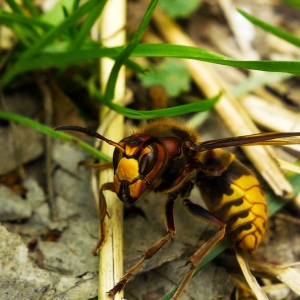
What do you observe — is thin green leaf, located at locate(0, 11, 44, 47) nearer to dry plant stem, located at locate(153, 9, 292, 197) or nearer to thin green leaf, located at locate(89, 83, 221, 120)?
thin green leaf, located at locate(89, 83, 221, 120)

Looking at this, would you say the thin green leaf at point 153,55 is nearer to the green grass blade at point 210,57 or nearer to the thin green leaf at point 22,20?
Answer: the green grass blade at point 210,57

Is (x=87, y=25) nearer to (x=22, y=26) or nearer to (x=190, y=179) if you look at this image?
(x=22, y=26)

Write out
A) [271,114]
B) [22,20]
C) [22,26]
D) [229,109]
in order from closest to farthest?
[22,20] → [22,26] → [229,109] → [271,114]

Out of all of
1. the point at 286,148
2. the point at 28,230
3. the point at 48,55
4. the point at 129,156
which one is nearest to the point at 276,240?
the point at 286,148

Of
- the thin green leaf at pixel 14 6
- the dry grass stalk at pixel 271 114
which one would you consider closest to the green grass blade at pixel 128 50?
the thin green leaf at pixel 14 6

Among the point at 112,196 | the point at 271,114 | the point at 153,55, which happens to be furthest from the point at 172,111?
the point at 271,114

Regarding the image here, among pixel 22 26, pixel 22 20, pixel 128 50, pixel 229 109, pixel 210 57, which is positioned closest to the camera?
pixel 210 57

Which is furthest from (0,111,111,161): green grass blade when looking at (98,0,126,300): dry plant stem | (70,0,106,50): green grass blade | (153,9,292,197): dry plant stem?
(153,9,292,197): dry plant stem
